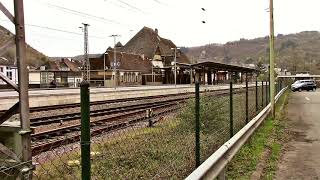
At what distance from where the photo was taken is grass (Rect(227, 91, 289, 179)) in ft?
28.2

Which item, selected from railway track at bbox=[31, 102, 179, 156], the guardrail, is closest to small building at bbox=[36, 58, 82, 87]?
railway track at bbox=[31, 102, 179, 156]

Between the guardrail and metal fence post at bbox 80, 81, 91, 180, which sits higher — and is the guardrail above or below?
below

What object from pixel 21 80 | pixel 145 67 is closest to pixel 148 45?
pixel 145 67

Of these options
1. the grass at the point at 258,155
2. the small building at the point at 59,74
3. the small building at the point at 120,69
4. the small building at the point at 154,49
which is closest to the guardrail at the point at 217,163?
the grass at the point at 258,155

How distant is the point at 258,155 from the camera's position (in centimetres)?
1026

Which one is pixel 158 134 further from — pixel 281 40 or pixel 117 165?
pixel 281 40

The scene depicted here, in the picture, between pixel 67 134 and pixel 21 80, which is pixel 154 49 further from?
pixel 21 80

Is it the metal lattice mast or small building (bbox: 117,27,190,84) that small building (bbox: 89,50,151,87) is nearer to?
small building (bbox: 117,27,190,84)

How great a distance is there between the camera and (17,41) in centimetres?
522

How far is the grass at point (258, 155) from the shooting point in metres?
8.59

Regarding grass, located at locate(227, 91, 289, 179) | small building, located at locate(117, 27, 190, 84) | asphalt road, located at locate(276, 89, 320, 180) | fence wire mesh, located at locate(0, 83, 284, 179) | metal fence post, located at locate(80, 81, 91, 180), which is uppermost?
small building, located at locate(117, 27, 190, 84)

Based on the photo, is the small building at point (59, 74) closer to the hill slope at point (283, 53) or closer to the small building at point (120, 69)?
the small building at point (120, 69)

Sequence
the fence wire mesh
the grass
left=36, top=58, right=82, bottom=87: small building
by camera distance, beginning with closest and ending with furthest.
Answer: the fence wire mesh → the grass → left=36, top=58, right=82, bottom=87: small building

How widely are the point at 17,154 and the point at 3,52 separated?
3.71ft
